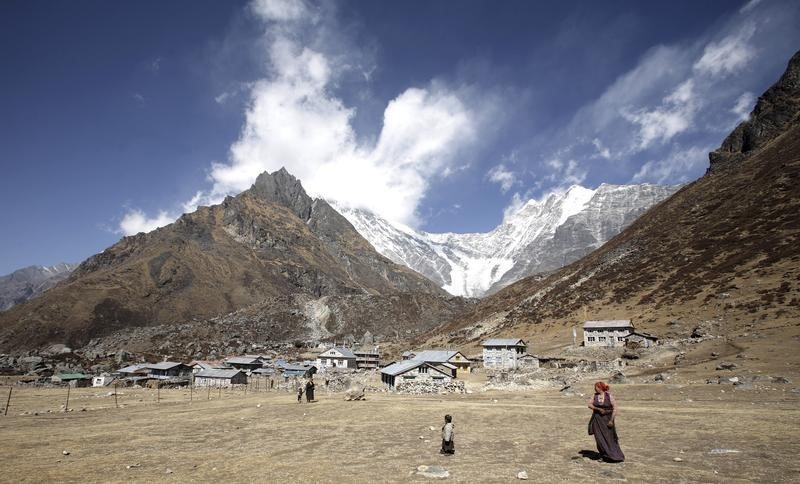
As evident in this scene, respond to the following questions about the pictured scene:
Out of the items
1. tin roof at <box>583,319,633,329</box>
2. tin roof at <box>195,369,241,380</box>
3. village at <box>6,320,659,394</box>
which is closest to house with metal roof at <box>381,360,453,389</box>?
village at <box>6,320,659,394</box>

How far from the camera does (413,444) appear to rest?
1856 cm

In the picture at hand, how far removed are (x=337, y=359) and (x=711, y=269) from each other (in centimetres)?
7359

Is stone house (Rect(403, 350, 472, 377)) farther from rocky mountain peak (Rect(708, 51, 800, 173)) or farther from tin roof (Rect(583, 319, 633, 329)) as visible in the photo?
rocky mountain peak (Rect(708, 51, 800, 173))

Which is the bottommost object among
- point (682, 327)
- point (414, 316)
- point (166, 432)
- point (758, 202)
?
point (166, 432)

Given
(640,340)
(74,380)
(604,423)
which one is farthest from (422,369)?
(74,380)

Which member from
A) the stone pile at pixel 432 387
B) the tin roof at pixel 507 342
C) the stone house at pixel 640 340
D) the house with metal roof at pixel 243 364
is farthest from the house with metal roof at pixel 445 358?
the house with metal roof at pixel 243 364

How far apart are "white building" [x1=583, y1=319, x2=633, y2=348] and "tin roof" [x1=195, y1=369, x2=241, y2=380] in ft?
194

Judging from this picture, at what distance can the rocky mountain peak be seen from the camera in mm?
128125

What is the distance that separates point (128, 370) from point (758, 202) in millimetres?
128807

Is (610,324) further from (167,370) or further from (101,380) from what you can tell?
(101,380)

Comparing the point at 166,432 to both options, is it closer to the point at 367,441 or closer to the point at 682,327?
the point at 367,441

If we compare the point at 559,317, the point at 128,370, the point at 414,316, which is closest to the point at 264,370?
the point at 128,370

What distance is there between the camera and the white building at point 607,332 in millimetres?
73438

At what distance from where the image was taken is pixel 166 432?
23.9 metres
